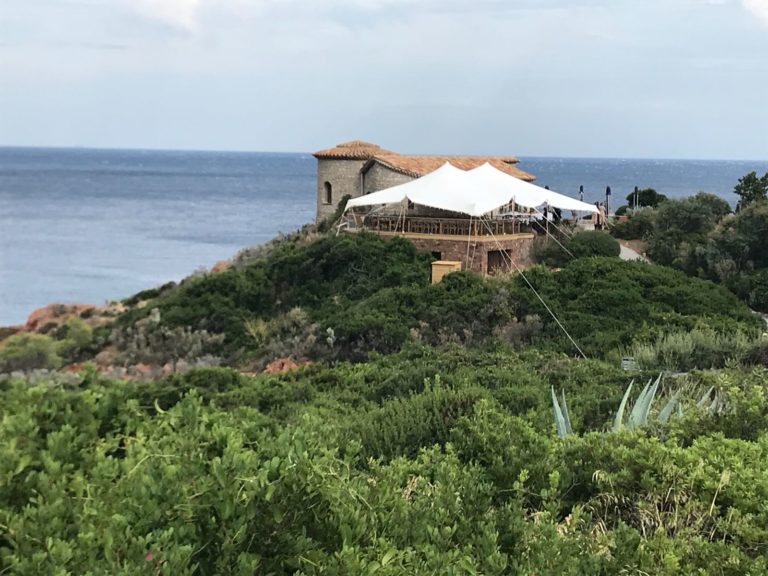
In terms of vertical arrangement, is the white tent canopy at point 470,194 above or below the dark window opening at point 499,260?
above

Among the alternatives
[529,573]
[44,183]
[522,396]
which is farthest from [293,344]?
[44,183]

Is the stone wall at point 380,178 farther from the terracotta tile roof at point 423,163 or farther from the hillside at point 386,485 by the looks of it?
the hillside at point 386,485

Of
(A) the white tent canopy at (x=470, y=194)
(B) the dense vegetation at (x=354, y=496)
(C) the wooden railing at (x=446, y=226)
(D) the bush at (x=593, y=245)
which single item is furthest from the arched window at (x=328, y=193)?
(B) the dense vegetation at (x=354, y=496)

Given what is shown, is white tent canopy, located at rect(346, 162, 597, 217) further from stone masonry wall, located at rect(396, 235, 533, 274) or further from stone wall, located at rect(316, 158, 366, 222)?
stone wall, located at rect(316, 158, 366, 222)

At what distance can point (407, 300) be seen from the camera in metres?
18.6

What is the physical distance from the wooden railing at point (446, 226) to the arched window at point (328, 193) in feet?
22.2

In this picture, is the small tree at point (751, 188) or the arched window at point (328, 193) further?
the arched window at point (328, 193)

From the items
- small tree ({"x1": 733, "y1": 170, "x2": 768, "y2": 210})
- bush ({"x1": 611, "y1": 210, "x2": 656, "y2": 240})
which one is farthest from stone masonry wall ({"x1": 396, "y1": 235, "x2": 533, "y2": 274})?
small tree ({"x1": 733, "y1": 170, "x2": 768, "y2": 210})

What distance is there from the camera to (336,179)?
98.3 feet

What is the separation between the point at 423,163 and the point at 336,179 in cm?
353

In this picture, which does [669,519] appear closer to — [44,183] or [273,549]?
[273,549]

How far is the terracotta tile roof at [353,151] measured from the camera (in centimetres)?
2919

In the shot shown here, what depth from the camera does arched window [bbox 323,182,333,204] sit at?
3019 cm

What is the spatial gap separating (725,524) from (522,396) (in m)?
4.21
